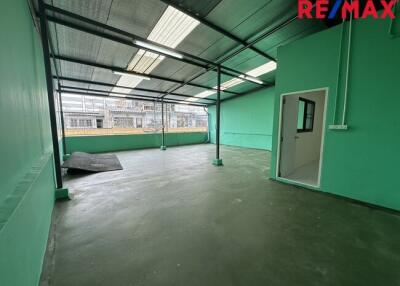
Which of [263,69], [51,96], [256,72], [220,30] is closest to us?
[51,96]

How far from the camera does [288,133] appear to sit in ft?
12.5

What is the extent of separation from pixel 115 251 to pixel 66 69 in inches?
238

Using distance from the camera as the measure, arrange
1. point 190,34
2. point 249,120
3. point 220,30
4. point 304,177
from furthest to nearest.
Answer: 1. point 249,120
2. point 304,177
3. point 190,34
4. point 220,30

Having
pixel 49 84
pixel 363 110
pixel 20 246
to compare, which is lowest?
pixel 20 246

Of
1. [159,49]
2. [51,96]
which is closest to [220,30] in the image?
[159,49]

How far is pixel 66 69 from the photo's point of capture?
507 centimetres

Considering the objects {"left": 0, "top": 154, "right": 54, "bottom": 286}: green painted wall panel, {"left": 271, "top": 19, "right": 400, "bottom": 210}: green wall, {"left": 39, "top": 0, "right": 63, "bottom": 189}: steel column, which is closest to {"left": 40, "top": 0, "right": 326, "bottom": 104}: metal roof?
{"left": 39, "top": 0, "right": 63, "bottom": 189}: steel column

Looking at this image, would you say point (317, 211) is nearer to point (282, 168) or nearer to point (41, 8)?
point (282, 168)

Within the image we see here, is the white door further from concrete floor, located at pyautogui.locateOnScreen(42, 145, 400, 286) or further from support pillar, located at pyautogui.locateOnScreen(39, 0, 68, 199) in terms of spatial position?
support pillar, located at pyautogui.locateOnScreen(39, 0, 68, 199)

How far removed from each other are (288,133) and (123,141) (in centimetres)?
797

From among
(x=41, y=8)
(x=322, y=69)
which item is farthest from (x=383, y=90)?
(x=41, y=8)

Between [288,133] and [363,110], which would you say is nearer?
[363,110]

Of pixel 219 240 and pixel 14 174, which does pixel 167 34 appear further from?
pixel 219 240

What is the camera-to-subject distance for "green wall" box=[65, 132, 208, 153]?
7.25 m
